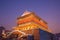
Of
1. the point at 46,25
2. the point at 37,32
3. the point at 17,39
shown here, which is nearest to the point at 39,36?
the point at 37,32

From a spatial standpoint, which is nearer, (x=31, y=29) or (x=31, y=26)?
(x=31, y=29)

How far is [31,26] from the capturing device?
62.6 feet

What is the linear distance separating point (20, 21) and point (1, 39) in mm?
5657

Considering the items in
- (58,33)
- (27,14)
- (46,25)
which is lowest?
(58,33)

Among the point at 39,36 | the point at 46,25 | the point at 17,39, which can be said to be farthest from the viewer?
the point at 46,25

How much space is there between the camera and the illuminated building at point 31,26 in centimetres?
1692

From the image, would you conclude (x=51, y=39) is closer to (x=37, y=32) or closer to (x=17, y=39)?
(x=37, y=32)

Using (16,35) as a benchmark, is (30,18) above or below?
above

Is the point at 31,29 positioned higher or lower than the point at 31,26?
lower

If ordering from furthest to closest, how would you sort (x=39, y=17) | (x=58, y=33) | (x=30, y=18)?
(x=58, y=33) → (x=39, y=17) → (x=30, y=18)

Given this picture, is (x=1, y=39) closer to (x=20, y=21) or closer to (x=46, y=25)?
(x=20, y=21)

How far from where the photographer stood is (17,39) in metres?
18.4

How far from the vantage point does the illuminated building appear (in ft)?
55.5

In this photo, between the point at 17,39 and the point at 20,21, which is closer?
the point at 17,39
